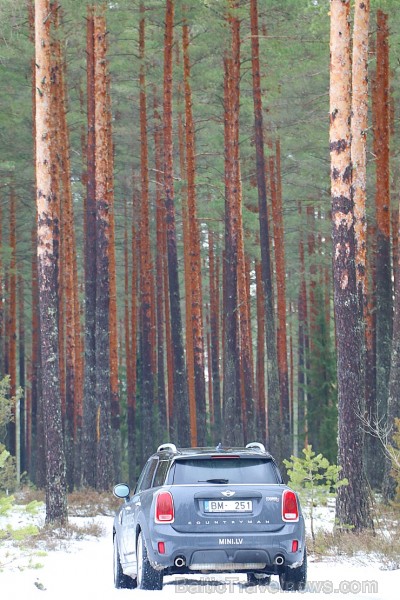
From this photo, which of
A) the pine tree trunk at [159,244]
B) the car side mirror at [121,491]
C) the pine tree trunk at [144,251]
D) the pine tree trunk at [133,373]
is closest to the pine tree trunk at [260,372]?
the pine tree trunk at [159,244]

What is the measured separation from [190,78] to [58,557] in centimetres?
2098

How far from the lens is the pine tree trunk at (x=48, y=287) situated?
16672 mm

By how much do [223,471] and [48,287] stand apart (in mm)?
8249

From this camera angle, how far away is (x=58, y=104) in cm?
2916

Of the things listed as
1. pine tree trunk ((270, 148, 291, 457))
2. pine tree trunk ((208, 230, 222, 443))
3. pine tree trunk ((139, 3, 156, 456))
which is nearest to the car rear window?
pine tree trunk ((139, 3, 156, 456))

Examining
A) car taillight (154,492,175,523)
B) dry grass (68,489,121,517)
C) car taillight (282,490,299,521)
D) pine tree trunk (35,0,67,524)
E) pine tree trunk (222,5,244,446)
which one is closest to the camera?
car taillight (154,492,175,523)

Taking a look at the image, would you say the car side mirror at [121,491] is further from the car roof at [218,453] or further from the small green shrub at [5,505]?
the small green shrub at [5,505]

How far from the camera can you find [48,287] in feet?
55.3

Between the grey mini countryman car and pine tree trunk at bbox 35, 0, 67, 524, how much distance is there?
7.36m

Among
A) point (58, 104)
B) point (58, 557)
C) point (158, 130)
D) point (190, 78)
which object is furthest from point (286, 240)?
point (58, 557)

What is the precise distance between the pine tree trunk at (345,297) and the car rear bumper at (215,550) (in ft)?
17.7

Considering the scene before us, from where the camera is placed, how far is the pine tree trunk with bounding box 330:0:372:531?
14383 mm

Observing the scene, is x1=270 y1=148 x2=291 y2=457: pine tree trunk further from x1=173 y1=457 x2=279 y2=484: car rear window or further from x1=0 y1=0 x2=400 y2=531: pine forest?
x1=173 y1=457 x2=279 y2=484: car rear window

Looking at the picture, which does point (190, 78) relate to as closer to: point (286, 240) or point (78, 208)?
point (78, 208)
